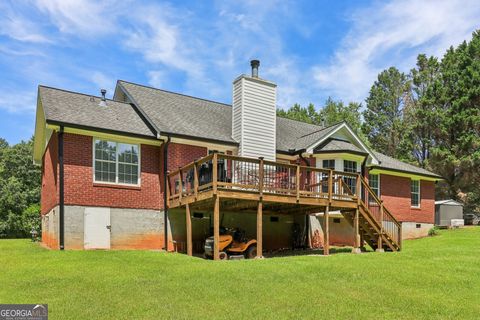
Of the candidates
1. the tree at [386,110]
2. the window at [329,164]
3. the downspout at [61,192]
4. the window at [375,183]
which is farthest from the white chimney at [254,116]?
the tree at [386,110]

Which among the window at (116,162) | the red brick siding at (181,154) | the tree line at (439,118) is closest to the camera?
the window at (116,162)

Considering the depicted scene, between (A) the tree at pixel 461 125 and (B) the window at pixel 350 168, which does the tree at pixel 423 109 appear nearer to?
(A) the tree at pixel 461 125

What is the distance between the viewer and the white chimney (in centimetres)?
1670

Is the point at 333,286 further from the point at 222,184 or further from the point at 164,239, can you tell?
the point at 164,239

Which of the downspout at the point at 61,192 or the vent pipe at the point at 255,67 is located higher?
the vent pipe at the point at 255,67

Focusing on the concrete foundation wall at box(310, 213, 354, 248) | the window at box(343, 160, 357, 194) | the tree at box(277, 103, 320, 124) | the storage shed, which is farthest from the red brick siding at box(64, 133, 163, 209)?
the tree at box(277, 103, 320, 124)

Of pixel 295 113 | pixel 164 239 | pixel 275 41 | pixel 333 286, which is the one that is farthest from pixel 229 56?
pixel 295 113

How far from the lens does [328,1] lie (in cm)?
1408

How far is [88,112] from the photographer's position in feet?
50.1

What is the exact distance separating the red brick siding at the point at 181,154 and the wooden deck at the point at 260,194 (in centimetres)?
52

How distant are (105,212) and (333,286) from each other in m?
8.85

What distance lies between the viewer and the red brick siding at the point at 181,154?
50.9 feet

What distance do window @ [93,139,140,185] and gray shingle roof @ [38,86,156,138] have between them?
66 centimetres
